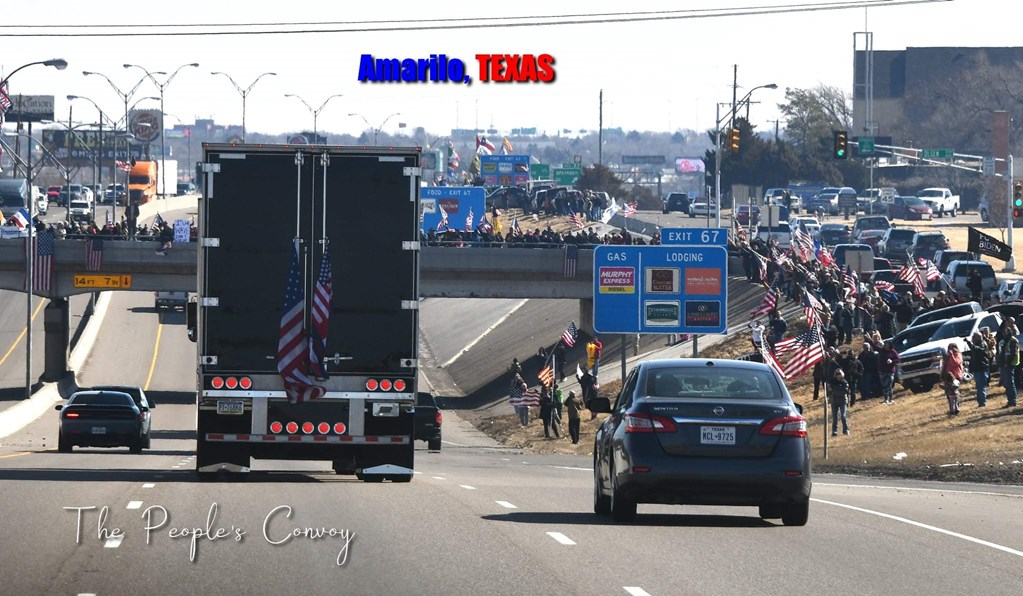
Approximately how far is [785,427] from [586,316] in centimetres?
5771

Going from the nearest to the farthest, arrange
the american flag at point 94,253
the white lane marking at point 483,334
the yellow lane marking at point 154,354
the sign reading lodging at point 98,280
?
the american flag at point 94,253
the sign reading lodging at point 98,280
the yellow lane marking at point 154,354
the white lane marking at point 483,334

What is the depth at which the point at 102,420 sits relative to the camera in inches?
1206

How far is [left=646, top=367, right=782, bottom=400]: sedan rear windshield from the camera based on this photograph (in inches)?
588

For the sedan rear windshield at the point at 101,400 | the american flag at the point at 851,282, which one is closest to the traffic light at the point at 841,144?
the american flag at the point at 851,282

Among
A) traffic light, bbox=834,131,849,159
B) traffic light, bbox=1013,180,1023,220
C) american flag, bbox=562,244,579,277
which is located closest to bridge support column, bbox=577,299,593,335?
american flag, bbox=562,244,579,277

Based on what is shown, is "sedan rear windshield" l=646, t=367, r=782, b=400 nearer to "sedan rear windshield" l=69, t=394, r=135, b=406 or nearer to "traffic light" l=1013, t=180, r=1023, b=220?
"sedan rear windshield" l=69, t=394, r=135, b=406

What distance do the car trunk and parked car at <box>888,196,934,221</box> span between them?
105779 mm

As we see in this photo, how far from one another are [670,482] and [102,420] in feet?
60.6

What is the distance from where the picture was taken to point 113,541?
527 inches

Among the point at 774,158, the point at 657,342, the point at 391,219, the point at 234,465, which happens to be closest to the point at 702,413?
the point at 391,219

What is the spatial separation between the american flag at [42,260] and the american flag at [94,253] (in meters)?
1.56

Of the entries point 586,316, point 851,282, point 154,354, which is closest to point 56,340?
point 154,354

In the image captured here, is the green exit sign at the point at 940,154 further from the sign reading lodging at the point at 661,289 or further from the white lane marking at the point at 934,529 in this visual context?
the white lane marking at the point at 934,529

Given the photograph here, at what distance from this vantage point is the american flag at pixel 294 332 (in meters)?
18.3
